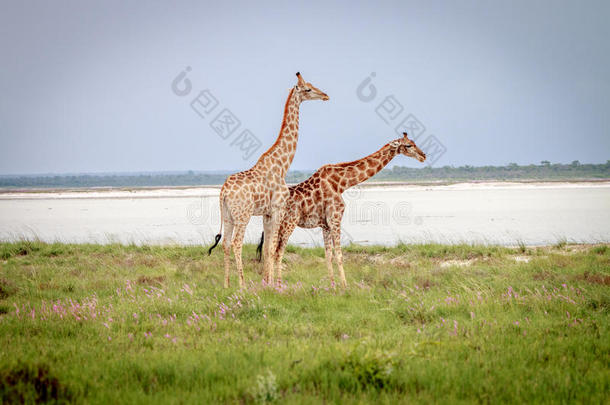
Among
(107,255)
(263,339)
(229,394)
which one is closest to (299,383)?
(229,394)

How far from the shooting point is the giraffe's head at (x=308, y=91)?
10.3 metres

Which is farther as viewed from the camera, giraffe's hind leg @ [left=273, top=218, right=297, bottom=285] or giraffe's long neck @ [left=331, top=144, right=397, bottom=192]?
giraffe's long neck @ [left=331, top=144, right=397, bottom=192]

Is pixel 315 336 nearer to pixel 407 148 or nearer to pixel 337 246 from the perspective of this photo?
pixel 337 246

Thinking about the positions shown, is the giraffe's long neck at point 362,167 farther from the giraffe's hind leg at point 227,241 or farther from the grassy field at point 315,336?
the giraffe's hind leg at point 227,241

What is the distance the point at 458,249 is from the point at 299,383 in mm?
10672

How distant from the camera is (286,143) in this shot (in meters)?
10.5

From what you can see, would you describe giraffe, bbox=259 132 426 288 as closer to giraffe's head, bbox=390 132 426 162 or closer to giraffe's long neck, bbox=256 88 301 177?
giraffe's head, bbox=390 132 426 162

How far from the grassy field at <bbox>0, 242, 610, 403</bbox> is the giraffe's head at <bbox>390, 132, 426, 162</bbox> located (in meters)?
2.65

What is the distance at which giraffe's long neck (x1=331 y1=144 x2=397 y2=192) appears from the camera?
34.9ft

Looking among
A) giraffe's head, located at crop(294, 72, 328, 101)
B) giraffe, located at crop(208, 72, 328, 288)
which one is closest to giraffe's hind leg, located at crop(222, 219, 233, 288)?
giraffe, located at crop(208, 72, 328, 288)

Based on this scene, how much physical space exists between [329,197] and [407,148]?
2.02 meters

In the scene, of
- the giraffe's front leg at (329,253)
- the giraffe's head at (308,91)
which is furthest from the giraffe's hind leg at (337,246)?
the giraffe's head at (308,91)

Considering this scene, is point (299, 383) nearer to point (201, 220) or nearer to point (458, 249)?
point (458, 249)

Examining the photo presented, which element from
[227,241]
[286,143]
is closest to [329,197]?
[286,143]
